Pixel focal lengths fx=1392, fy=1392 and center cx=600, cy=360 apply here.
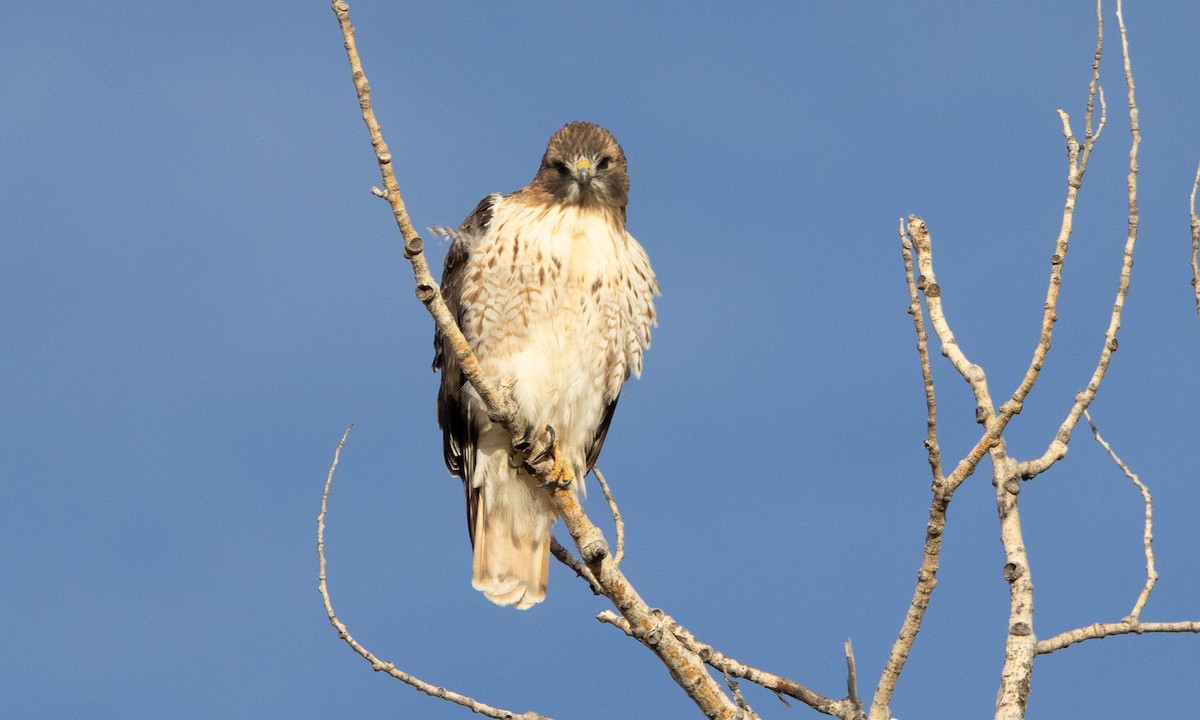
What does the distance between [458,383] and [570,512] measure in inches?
61.0

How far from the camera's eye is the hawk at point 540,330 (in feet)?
18.6

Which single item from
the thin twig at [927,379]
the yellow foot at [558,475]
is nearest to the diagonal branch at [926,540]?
the thin twig at [927,379]

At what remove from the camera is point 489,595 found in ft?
20.3

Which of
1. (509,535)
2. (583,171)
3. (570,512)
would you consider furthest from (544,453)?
(583,171)

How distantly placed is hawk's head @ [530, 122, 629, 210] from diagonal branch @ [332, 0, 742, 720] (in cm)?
149

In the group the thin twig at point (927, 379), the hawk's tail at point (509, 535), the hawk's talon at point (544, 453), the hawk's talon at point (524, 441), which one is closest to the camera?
the thin twig at point (927, 379)

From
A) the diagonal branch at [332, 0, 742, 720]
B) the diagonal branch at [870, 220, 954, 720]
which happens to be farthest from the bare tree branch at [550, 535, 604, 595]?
the diagonal branch at [870, 220, 954, 720]

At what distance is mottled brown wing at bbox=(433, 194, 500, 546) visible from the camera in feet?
19.3

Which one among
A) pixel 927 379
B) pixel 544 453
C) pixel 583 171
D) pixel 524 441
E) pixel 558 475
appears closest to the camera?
pixel 927 379

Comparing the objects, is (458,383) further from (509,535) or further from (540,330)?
(509,535)

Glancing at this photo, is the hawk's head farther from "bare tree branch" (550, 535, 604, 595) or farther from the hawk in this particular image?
"bare tree branch" (550, 535, 604, 595)

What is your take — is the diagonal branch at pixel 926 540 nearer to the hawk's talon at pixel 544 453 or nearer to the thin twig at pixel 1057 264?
the thin twig at pixel 1057 264

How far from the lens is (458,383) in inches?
235

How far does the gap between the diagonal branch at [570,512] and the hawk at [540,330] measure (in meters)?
0.89
